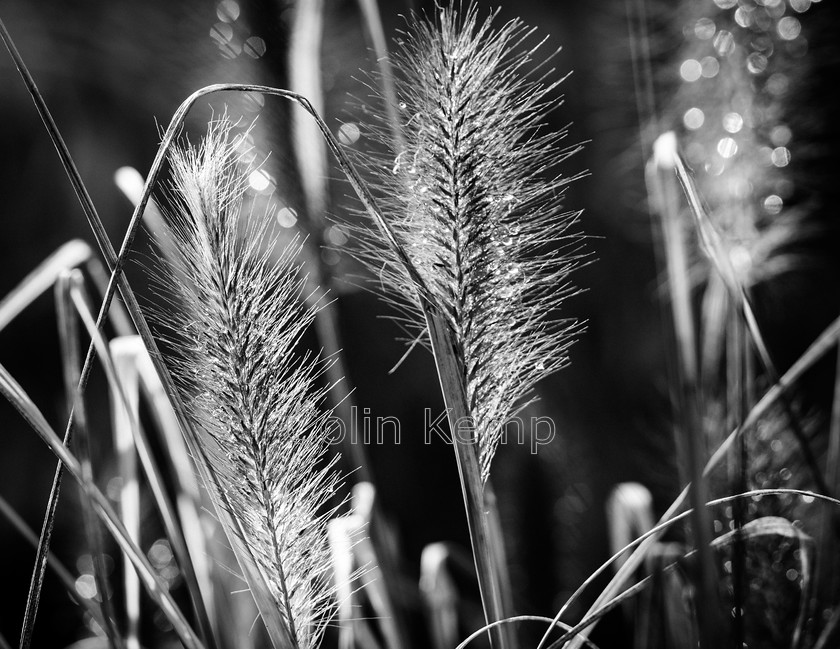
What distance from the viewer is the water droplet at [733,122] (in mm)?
487

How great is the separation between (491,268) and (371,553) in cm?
19

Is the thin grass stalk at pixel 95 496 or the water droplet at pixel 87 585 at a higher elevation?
the thin grass stalk at pixel 95 496

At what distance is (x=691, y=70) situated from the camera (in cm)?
55

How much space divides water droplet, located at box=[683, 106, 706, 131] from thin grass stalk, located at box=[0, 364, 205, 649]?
0.56 meters

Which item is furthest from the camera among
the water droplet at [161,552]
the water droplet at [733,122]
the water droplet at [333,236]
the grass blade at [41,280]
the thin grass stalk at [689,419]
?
the water droplet at [161,552]

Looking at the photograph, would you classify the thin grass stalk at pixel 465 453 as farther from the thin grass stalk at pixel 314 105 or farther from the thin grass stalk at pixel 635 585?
the thin grass stalk at pixel 314 105

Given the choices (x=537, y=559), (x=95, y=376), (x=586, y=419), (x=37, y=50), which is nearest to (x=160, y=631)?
(x=95, y=376)

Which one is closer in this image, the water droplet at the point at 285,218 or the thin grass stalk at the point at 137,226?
the thin grass stalk at the point at 137,226

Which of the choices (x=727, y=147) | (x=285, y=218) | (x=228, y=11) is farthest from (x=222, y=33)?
(x=727, y=147)

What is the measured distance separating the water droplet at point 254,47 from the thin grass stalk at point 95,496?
29 cm

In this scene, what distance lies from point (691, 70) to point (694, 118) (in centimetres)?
5

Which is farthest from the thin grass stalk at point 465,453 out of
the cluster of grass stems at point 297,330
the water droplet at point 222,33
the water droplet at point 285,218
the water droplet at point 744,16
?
the water droplet at point 744,16

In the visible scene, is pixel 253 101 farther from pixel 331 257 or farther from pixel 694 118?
pixel 694 118

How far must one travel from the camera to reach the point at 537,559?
2.18ft
